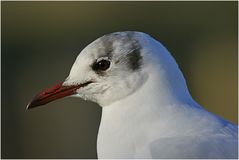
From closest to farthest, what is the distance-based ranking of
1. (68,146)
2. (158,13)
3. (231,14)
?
(68,146), (231,14), (158,13)

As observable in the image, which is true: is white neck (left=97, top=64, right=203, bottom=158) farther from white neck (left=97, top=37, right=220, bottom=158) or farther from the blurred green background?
the blurred green background

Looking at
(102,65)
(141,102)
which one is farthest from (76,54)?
(141,102)

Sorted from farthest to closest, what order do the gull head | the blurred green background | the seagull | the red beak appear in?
the blurred green background, the red beak, the gull head, the seagull

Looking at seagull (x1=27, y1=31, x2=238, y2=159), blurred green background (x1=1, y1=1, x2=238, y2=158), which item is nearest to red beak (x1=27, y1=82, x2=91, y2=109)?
seagull (x1=27, y1=31, x2=238, y2=159)

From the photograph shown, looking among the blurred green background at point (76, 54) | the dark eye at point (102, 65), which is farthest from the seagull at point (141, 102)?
the blurred green background at point (76, 54)

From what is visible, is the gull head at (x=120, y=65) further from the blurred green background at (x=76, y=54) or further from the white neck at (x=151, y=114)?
the blurred green background at (x=76, y=54)

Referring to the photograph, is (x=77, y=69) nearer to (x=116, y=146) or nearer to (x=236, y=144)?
(x=116, y=146)

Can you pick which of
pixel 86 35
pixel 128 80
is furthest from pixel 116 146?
pixel 86 35
